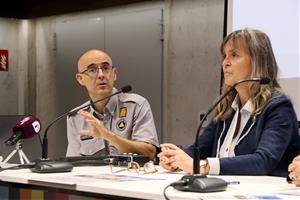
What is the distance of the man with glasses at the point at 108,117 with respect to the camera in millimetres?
2844

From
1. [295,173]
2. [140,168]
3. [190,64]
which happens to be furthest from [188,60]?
[295,173]

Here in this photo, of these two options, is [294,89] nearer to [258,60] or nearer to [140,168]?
[258,60]

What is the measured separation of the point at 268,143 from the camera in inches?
79.4

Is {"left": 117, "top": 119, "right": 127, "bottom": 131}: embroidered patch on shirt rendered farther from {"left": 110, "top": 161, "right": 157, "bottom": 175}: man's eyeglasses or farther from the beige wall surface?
the beige wall surface

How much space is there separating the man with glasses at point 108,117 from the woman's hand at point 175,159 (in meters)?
0.69

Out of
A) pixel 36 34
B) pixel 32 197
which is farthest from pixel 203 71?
pixel 32 197

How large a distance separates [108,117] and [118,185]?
1350 millimetres

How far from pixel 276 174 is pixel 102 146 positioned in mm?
1036

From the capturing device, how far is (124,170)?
2.10 metres

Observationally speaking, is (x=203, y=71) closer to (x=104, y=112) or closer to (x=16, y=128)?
(x=104, y=112)

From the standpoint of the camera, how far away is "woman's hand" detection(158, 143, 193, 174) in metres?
1.91

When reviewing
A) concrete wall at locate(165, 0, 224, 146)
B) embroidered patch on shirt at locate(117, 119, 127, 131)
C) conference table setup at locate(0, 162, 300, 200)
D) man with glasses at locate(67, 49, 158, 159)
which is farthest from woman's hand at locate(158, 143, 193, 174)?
concrete wall at locate(165, 0, 224, 146)

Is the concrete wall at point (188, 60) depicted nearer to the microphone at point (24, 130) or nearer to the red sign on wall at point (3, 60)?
the red sign on wall at point (3, 60)

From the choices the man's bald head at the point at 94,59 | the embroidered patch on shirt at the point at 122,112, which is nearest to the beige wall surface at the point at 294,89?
the embroidered patch on shirt at the point at 122,112
